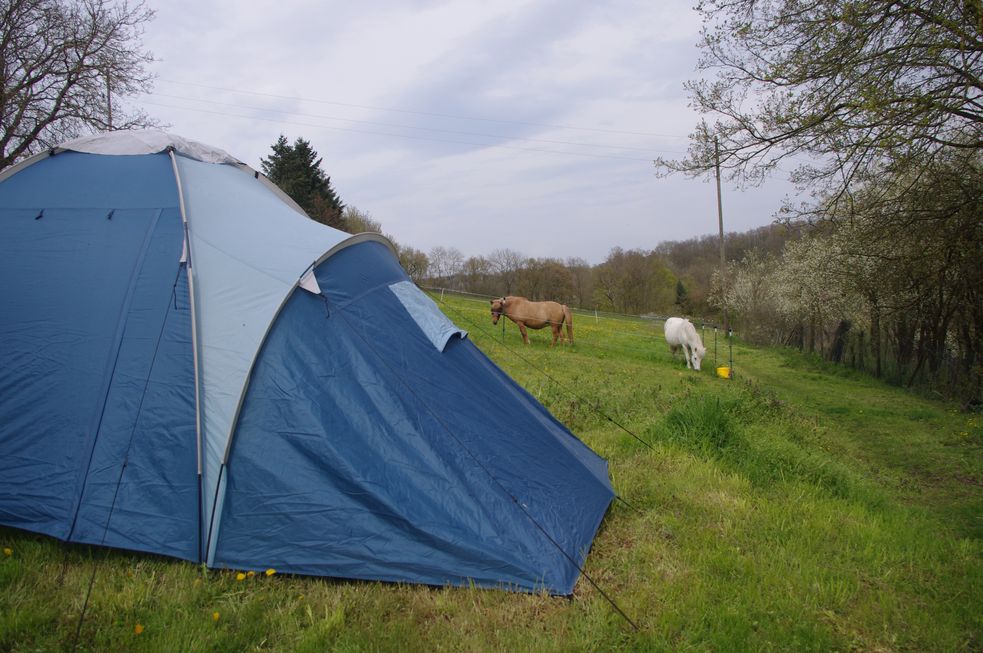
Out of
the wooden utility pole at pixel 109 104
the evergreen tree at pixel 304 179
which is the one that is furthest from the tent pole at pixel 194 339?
the evergreen tree at pixel 304 179

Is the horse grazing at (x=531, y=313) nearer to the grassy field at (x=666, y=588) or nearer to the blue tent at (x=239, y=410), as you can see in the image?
the grassy field at (x=666, y=588)

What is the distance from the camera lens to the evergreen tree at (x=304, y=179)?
1362 inches

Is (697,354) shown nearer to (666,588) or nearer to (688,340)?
(688,340)

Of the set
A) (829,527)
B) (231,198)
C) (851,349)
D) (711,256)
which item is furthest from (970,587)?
(711,256)

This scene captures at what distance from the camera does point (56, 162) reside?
4.52 metres

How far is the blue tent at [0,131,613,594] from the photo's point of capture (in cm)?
349

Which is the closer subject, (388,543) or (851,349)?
(388,543)

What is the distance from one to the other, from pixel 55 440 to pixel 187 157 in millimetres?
2317

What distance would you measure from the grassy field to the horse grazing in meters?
10.3

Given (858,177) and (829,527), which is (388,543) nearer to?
(829,527)

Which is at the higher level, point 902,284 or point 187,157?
point 187,157

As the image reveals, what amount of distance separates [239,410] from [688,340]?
14220 millimetres

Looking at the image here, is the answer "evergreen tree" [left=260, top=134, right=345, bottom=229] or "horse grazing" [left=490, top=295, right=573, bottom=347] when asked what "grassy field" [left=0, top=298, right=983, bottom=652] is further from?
"evergreen tree" [left=260, top=134, right=345, bottom=229]

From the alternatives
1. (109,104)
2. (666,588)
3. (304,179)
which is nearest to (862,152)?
(666,588)
